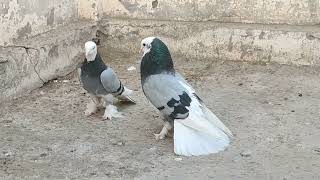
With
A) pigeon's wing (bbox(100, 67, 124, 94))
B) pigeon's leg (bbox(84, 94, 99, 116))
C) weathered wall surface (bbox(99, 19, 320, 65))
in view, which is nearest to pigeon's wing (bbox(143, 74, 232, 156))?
pigeon's wing (bbox(100, 67, 124, 94))

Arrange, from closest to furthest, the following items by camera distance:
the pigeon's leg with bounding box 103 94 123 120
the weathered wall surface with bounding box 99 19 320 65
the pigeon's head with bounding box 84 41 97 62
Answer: the pigeon's head with bounding box 84 41 97 62 → the pigeon's leg with bounding box 103 94 123 120 → the weathered wall surface with bounding box 99 19 320 65

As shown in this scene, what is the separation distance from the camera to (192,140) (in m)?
3.72

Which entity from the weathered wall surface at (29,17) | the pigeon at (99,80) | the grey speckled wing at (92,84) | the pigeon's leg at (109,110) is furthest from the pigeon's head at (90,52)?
the weathered wall surface at (29,17)

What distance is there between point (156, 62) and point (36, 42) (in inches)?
64.5

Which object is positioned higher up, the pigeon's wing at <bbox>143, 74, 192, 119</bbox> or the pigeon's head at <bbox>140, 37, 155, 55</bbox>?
the pigeon's head at <bbox>140, 37, 155, 55</bbox>

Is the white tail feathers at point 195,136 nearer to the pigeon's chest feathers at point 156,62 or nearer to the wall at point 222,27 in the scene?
the pigeon's chest feathers at point 156,62

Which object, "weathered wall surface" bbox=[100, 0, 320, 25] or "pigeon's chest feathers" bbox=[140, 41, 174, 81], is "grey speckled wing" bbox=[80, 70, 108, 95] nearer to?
"pigeon's chest feathers" bbox=[140, 41, 174, 81]

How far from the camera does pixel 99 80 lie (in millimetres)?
4254

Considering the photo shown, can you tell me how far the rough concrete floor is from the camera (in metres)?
3.52

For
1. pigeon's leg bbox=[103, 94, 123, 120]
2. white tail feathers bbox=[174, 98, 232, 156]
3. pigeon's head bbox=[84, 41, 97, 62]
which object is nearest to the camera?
white tail feathers bbox=[174, 98, 232, 156]

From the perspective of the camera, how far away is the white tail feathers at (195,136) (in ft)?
12.1

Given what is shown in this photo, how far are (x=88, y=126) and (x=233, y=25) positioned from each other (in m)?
2.21

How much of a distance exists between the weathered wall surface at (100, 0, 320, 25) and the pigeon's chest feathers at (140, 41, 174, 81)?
2.12 metres

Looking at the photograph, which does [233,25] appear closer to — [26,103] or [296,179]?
[26,103]
